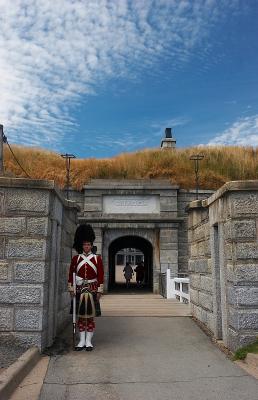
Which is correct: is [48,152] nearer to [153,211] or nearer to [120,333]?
[153,211]

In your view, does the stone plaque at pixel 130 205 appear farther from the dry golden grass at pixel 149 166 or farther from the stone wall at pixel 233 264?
the stone wall at pixel 233 264

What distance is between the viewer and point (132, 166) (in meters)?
20.3

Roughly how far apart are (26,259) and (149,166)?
47.6 ft

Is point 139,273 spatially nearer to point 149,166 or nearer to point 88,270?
point 149,166

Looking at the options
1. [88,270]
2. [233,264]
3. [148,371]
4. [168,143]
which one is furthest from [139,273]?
[148,371]

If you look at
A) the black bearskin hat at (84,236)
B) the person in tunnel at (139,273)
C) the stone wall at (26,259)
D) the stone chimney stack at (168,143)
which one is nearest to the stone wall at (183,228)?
the stone chimney stack at (168,143)

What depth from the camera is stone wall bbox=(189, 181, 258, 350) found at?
600cm

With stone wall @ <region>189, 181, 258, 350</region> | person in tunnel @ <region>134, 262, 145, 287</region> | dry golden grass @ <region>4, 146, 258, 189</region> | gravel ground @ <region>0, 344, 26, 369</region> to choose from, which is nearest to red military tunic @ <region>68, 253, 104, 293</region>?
gravel ground @ <region>0, 344, 26, 369</region>

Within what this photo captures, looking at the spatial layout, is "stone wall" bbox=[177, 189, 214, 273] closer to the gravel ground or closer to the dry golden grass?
the dry golden grass

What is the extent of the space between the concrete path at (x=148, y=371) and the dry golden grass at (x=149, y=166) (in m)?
12.4

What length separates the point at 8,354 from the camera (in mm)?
5535

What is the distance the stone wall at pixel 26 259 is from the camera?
612 cm

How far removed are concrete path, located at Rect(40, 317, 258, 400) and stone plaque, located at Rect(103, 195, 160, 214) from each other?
→ 11.1 meters

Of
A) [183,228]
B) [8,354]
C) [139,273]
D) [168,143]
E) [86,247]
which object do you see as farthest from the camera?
[139,273]
